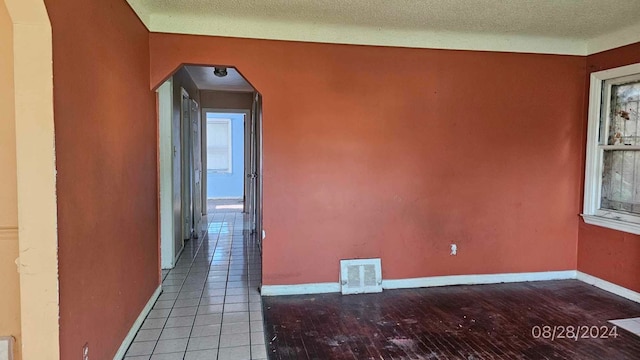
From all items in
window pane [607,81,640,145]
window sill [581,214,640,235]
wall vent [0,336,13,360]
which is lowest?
wall vent [0,336,13,360]

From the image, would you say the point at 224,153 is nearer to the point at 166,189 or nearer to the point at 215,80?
the point at 215,80

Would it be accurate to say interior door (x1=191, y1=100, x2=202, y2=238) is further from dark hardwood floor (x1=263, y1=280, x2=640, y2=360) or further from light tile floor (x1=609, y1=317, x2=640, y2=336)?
light tile floor (x1=609, y1=317, x2=640, y2=336)

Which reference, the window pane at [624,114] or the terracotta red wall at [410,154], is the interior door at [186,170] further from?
the window pane at [624,114]

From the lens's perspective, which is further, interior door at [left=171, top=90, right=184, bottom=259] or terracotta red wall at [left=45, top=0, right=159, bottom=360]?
interior door at [left=171, top=90, right=184, bottom=259]

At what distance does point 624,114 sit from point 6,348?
15.5 feet

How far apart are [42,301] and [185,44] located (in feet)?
7.72

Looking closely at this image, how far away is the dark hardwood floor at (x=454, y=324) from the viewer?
8.21ft

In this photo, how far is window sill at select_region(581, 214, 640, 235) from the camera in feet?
11.1

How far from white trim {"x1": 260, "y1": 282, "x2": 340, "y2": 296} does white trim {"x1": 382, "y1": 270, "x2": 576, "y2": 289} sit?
1.65ft

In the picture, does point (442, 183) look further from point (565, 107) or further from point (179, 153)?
point (179, 153)

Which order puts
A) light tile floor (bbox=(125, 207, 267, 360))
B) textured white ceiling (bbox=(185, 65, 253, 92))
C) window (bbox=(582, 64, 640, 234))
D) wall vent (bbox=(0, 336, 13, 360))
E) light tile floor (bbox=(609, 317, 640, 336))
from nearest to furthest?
wall vent (bbox=(0, 336, 13, 360))
light tile floor (bbox=(125, 207, 267, 360))
light tile floor (bbox=(609, 317, 640, 336))
window (bbox=(582, 64, 640, 234))
textured white ceiling (bbox=(185, 65, 253, 92))

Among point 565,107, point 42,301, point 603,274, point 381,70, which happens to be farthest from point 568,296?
point 42,301
